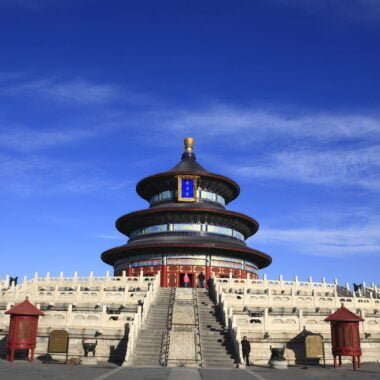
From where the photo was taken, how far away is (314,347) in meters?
20.7

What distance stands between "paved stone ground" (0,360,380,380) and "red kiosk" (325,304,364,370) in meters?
0.72

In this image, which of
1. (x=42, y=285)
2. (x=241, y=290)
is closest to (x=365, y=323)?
(x=241, y=290)

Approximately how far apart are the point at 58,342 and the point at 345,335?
1283 cm

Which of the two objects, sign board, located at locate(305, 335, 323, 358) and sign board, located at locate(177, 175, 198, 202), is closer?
sign board, located at locate(305, 335, 323, 358)

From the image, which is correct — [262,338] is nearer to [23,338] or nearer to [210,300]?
[210,300]

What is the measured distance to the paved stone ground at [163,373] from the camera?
51.6 ft

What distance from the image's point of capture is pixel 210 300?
29562 mm

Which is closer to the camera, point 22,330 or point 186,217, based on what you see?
point 22,330

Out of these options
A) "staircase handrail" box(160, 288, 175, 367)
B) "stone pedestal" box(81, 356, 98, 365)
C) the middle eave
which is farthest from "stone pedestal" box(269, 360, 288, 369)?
the middle eave

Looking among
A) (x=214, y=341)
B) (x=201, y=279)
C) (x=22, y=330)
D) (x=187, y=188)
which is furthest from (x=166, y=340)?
(x=187, y=188)

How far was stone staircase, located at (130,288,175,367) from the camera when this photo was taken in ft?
66.9

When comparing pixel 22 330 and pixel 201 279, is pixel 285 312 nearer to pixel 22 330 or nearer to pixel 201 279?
pixel 22 330

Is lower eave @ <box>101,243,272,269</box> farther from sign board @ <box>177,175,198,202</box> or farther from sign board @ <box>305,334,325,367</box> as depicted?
sign board @ <box>305,334,325,367</box>

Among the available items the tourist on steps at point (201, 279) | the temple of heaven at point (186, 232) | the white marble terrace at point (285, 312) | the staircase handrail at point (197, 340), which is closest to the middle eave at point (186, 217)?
the temple of heaven at point (186, 232)
